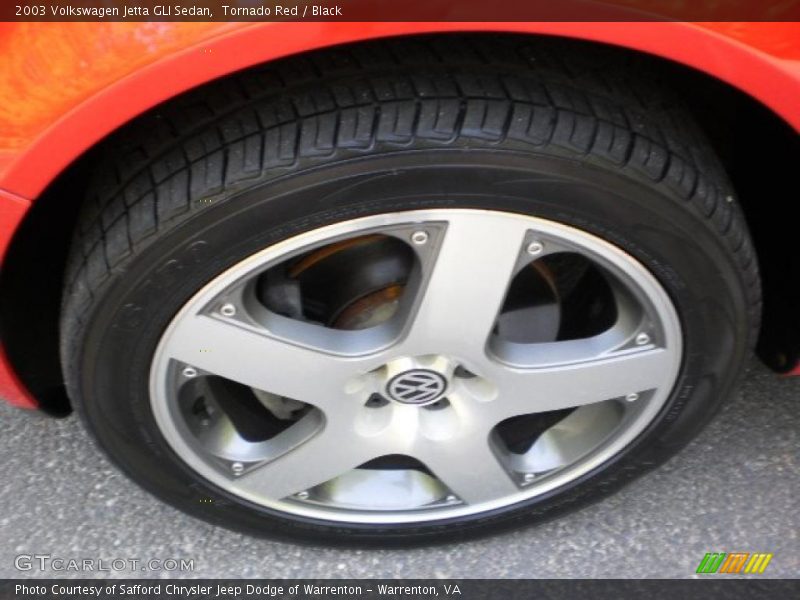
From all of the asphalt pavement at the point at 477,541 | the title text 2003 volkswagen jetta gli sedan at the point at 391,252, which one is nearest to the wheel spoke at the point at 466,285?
the title text 2003 volkswagen jetta gli sedan at the point at 391,252

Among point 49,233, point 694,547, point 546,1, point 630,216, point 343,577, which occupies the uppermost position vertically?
point 546,1

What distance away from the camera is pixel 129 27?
97cm

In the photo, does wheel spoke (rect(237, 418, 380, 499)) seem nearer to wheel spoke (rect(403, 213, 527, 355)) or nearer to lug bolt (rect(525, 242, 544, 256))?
wheel spoke (rect(403, 213, 527, 355))

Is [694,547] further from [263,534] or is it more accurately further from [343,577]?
[263,534]

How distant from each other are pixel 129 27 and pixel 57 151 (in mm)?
179

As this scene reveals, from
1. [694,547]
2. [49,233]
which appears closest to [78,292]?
[49,233]

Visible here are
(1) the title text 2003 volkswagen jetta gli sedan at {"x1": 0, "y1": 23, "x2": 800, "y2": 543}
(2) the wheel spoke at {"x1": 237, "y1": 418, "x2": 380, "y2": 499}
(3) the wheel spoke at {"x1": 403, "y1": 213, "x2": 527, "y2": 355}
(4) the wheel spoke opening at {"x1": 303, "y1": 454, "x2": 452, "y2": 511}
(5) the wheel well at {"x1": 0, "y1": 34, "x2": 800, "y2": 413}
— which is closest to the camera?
(1) the title text 2003 volkswagen jetta gli sedan at {"x1": 0, "y1": 23, "x2": 800, "y2": 543}

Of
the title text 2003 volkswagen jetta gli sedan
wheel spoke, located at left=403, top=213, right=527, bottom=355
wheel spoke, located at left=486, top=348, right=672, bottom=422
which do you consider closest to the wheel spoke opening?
the title text 2003 volkswagen jetta gli sedan

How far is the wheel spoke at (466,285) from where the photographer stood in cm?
119

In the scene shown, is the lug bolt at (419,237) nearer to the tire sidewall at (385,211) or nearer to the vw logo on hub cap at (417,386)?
the tire sidewall at (385,211)

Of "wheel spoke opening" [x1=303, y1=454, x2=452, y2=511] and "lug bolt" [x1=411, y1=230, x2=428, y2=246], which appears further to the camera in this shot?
"wheel spoke opening" [x1=303, y1=454, x2=452, y2=511]

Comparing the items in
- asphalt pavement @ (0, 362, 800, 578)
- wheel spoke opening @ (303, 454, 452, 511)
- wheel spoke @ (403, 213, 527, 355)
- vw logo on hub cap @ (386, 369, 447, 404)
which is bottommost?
asphalt pavement @ (0, 362, 800, 578)

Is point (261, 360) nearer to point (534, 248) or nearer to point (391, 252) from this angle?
point (391, 252)

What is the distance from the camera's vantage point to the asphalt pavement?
5.52 ft
